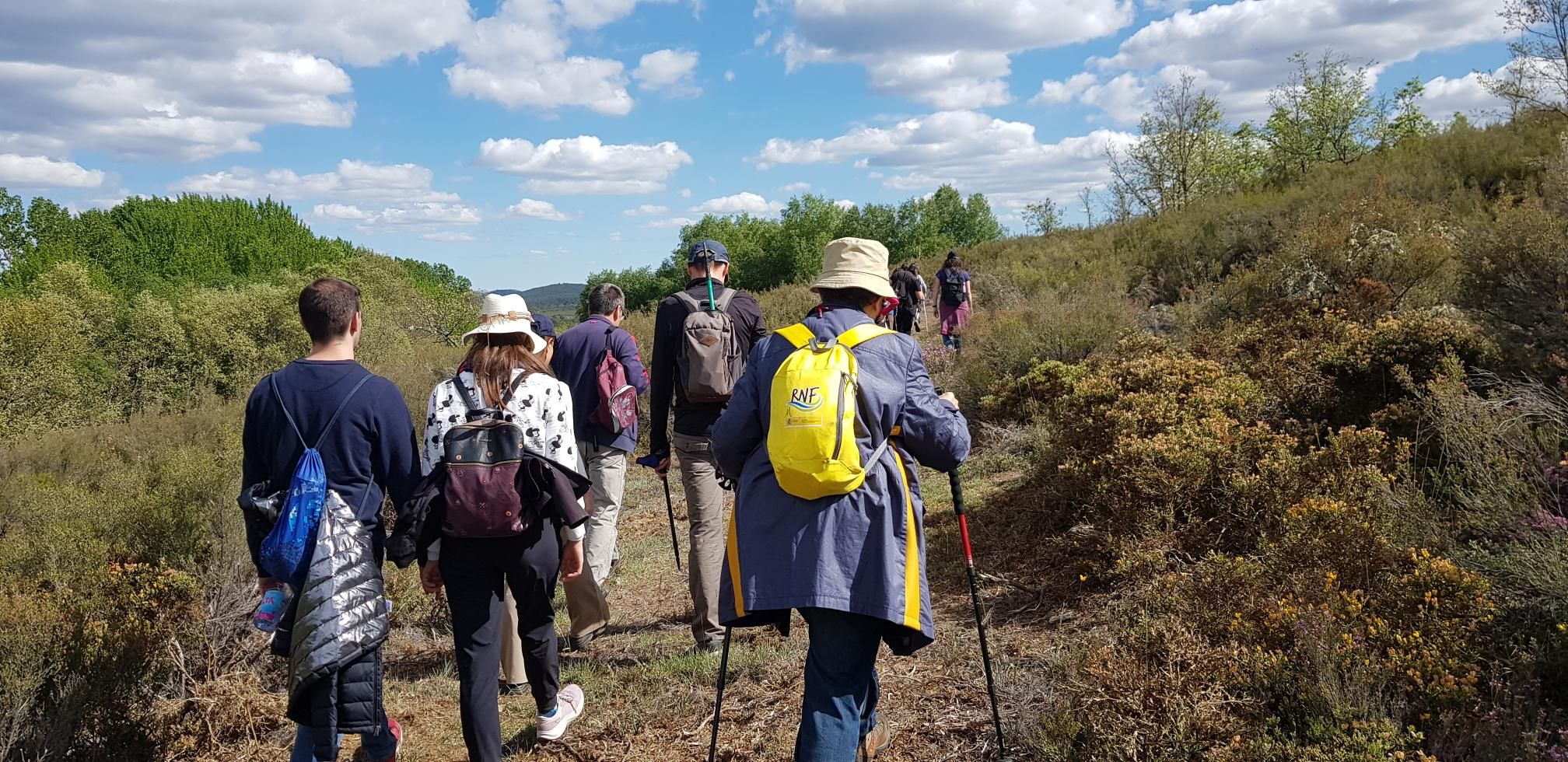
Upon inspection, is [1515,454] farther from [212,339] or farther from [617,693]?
[212,339]

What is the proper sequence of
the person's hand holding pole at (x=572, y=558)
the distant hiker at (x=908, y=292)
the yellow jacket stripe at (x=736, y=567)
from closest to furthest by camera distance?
1. the yellow jacket stripe at (x=736, y=567)
2. the person's hand holding pole at (x=572, y=558)
3. the distant hiker at (x=908, y=292)

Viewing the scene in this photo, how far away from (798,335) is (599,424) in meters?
2.51

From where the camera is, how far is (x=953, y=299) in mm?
14250

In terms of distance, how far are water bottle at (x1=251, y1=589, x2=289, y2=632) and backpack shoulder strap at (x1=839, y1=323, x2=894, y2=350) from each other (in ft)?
6.56

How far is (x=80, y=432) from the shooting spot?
17.1 meters

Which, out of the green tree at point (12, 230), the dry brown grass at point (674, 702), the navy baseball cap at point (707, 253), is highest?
the green tree at point (12, 230)

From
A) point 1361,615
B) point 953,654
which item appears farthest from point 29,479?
point 1361,615

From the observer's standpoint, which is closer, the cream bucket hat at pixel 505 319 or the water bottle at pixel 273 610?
the water bottle at pixel 273 610

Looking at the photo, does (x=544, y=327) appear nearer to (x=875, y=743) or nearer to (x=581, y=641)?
(x=581, y=641)

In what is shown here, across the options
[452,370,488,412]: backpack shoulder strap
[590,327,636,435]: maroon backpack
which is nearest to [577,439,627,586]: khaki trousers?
[590,327,636,435]: maroon backpack

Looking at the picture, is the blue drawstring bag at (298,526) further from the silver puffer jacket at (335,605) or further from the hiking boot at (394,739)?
the hiking boot at (394,739)

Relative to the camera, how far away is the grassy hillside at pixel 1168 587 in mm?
3045

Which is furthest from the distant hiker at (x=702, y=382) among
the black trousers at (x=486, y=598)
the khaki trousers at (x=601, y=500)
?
the black trousers at (x=486, y=598)

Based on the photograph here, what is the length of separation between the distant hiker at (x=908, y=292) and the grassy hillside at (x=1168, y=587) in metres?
7.13
